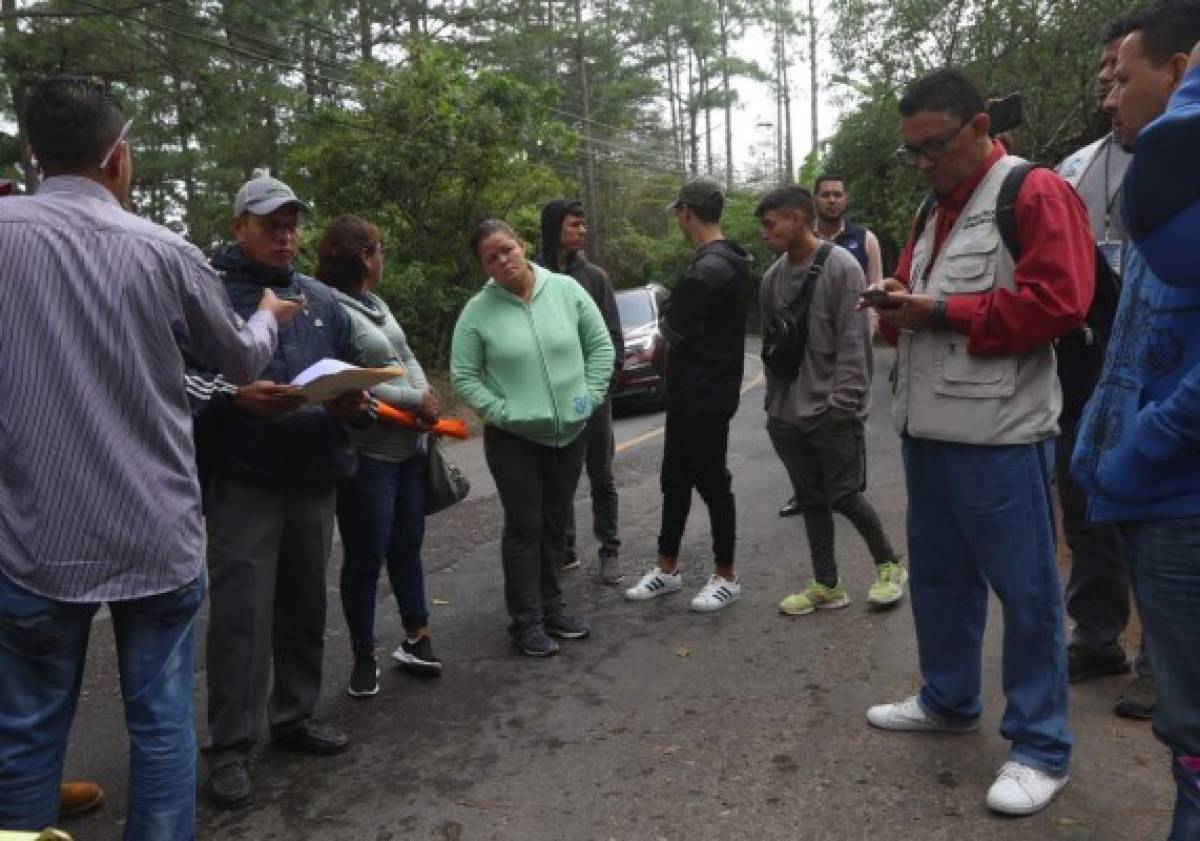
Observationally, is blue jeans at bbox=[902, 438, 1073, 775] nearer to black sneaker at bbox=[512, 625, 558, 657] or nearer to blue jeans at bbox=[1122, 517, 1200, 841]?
blue jeans at bbox=[1122, 517, 1200, 841]

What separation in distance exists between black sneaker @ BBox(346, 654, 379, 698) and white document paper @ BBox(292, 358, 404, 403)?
4.39 ft

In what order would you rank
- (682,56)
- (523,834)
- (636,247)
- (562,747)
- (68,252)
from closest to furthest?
(68,252), (523,834), (562,747), (636,247), (682,56)

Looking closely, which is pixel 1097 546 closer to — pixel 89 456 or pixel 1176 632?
pixel 1176 632

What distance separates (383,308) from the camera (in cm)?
396

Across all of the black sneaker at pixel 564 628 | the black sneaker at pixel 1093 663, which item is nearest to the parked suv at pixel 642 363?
the black sneaker at pixel 564 628

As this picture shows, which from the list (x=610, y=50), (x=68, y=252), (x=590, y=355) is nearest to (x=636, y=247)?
(x=610, y=50)

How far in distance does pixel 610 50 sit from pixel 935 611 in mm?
35129

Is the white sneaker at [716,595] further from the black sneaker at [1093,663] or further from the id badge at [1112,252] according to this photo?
the id badge at [1112,252]

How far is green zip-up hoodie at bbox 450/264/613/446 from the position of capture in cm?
423

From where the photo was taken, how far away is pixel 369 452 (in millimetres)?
3830

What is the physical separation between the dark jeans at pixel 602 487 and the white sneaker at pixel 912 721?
237 centimetres

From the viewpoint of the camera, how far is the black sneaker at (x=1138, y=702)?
132 inches

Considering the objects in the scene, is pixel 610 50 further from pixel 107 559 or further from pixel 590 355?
pixel 107 559

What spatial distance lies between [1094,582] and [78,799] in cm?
373
